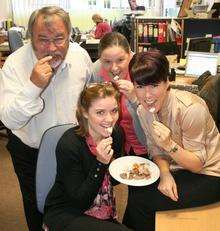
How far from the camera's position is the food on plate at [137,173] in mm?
1536

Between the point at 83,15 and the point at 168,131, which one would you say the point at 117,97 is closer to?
the point at 168,131

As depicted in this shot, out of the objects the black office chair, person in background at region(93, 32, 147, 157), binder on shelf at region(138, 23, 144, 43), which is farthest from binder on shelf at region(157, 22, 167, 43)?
person in background at region(93, 32, 147, 157)

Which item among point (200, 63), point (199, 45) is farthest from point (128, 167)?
point (199, 45)

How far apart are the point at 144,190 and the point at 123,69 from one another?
762mm

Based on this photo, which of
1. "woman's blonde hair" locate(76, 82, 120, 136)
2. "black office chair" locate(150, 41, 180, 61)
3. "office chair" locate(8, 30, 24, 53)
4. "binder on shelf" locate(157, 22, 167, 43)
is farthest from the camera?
"binder on shelf" locate(157, 22, 167, 43)

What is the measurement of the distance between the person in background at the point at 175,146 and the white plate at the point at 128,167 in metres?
0.04

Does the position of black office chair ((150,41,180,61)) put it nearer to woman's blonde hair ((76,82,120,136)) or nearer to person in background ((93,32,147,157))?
person in background ((93,32,147,157))

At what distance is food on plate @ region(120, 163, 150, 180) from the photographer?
1536 millimetres

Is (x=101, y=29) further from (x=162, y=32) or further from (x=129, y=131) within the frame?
(x=129, y=131)

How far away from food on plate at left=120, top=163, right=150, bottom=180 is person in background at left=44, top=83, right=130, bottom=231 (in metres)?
0.09

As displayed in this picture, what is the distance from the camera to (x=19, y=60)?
1.76 metres

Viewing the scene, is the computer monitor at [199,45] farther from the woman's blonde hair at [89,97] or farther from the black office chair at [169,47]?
the woman's blonde hair at [89,97]

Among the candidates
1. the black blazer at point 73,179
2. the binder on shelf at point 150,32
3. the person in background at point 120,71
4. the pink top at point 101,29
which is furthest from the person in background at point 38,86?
the pink top at point 101,29

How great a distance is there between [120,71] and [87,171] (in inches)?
28.1
